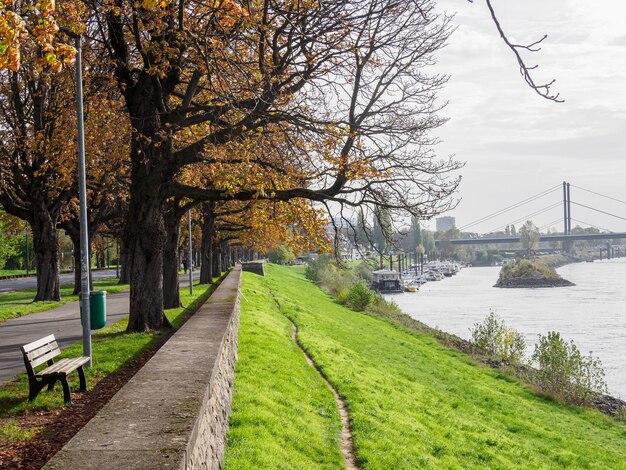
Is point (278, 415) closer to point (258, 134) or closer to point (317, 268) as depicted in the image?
point (258, 134)

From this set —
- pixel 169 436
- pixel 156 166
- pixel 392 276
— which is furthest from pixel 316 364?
pixel 392 276

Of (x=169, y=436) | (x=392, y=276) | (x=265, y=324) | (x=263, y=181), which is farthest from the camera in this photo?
(x=392, y=276)

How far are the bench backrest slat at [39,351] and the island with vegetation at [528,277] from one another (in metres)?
81.2

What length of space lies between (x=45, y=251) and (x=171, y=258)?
8.27 m

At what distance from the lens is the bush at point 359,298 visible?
43.1 m

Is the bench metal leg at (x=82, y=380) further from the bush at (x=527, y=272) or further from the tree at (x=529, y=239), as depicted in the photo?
the tree at (x=529, y=239)

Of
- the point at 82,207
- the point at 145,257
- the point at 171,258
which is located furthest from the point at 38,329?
the point at 82,207

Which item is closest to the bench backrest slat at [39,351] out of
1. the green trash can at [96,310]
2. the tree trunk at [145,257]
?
the green trash can at [96,310]

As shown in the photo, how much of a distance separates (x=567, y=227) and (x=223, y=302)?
159 m

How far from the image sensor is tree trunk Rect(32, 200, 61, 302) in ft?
86.6

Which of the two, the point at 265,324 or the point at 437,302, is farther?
the point at 437,302

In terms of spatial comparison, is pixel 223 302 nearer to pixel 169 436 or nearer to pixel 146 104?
pixel 146 104

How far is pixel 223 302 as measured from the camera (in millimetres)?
17047

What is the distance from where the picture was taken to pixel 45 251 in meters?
26.8
